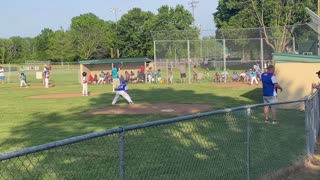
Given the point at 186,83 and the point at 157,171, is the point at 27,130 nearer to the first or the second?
the point at 157,171

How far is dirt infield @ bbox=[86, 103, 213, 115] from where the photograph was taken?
16994mm

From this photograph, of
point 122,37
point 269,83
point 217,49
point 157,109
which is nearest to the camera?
point 269,83

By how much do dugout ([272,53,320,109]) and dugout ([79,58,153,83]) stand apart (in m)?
20.4

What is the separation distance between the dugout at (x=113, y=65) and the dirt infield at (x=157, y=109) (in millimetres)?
19352

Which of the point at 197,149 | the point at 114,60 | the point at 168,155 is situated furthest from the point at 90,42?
the point at 197,149

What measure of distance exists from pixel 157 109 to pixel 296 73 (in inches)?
229

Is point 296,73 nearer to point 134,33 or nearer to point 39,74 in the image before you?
point 39,74

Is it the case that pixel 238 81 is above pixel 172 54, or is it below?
below

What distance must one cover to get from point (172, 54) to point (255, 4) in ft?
80.8

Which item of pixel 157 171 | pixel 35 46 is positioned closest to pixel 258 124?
pixel 157 171

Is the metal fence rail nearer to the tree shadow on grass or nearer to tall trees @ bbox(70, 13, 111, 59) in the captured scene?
the tree shadow on grass

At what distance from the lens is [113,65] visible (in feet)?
129

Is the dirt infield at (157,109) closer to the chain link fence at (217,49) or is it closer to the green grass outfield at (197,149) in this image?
the green grass outfield at (197,149)

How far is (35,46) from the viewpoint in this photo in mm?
133250
